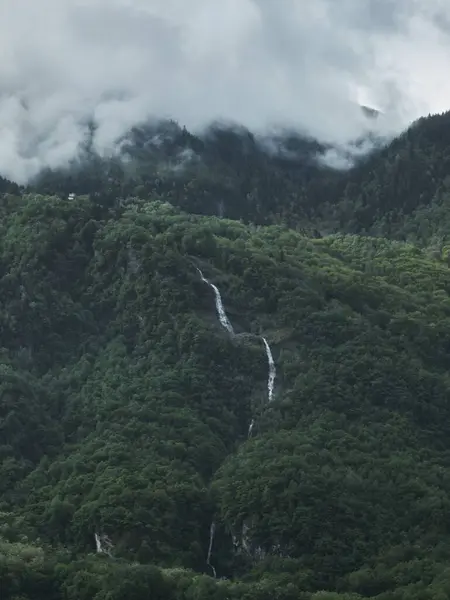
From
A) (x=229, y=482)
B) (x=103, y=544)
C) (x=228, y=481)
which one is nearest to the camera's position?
(x=103, y=544)

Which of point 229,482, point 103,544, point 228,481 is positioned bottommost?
point 103,544

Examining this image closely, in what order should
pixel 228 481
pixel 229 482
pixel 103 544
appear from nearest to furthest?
1. pixel 103 544
2. pixel 229 482
3. pixel 228 481

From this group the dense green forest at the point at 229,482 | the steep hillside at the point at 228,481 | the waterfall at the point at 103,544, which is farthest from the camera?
the waterfall at the point at 103,544

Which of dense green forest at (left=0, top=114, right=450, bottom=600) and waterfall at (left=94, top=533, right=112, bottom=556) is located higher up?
dense green forest at (left=0, top=114, right=450, bottom=600)

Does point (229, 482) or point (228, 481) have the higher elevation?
point (228, 481)

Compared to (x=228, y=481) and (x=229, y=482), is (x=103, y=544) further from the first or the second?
(x=228, y=481)

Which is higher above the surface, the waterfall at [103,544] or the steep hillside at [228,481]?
the steep hillside at [228,481]

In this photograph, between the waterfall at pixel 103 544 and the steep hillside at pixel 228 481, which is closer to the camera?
the steep hillside at pixel 228 481

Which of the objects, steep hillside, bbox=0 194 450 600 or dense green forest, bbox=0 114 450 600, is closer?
dense green forest, bbox=0 114 450 600

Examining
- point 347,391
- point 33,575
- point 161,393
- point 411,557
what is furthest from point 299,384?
point 33,575

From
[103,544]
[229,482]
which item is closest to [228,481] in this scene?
[229,482]

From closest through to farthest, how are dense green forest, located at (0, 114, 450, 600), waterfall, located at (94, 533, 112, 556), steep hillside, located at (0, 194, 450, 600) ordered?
1. dense green forest, located at (0, 114, 450, 600)
2. steep hillside, located at (0, 194, 450, 600)
3. waterfall, located at (94, 533, 112, 556)
